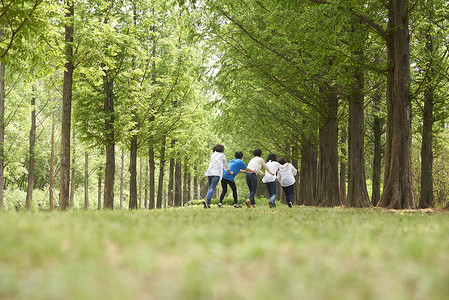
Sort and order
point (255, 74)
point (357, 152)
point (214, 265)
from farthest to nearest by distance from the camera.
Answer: point (255, 74) < point (357, 152) < point (214, 265)

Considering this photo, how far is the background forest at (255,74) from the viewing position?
1167 centimetres

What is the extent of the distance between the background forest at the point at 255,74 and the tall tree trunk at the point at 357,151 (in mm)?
45

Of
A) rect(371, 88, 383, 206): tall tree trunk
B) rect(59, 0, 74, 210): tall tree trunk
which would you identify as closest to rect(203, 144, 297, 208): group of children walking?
rect(59, 0, 74, 210): tall tree trunk

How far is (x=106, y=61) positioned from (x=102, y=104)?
5190mm

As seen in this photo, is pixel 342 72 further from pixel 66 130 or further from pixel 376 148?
pixel 376 148

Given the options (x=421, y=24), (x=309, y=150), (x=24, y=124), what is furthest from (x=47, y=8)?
(x=24, y=124)

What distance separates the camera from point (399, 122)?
12008 millimetres

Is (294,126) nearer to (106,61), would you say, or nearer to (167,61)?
(167,61)

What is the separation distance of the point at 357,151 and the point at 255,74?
5370mm

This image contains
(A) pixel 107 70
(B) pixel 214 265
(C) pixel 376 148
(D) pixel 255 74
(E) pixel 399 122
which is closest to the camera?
(B) pixel 214 265

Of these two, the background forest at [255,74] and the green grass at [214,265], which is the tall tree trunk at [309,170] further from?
the green grass at [214,265]

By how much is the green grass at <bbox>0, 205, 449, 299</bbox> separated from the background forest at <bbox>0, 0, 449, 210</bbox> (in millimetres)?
7575

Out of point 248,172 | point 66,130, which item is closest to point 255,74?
point 248,172

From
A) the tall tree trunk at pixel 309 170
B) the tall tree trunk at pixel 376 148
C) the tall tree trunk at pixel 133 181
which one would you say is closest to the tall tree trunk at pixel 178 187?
the tall tree trunk at pixel 133 181
